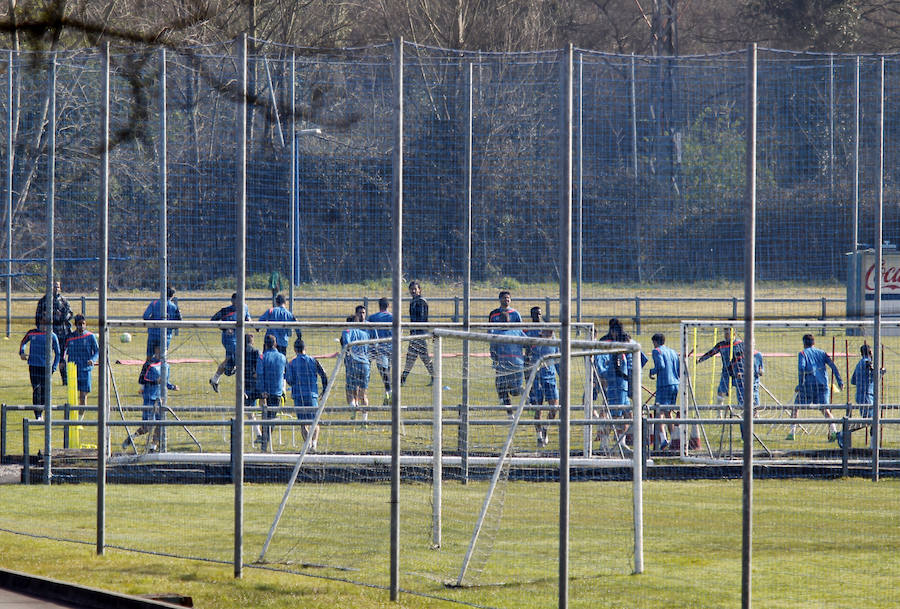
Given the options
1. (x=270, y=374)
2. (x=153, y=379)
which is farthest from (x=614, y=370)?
(x=153, y=379)

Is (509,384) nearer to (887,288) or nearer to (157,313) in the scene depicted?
(157,313)

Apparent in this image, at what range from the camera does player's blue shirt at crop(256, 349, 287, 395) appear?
13.2m

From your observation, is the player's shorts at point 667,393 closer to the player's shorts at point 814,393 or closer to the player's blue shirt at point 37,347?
the player's shorts at point 814,393

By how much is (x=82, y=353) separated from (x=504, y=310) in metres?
5.75

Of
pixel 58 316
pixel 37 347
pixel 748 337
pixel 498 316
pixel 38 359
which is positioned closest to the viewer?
pixel 748 337

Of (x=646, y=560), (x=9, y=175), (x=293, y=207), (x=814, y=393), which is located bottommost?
(x=646, y=560)

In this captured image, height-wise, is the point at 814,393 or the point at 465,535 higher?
the point at 814,393

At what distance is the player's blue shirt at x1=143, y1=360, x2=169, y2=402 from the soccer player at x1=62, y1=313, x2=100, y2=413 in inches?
62.4

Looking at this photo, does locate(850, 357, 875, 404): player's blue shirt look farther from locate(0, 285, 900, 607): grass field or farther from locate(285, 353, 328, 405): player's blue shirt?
locate(285, 353, 328, 405): player's blue shirt

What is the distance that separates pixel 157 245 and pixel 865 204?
8.16 metres

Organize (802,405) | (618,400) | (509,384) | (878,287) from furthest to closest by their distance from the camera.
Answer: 1. (618,400)
2. (802,405)
3. (509,384)
4. (878,287)

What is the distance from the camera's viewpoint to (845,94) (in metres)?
13.5

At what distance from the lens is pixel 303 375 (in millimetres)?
13625

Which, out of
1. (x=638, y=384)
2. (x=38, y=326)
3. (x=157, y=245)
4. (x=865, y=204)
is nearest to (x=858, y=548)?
(x=638, y=384)
